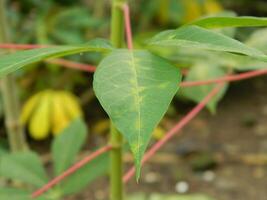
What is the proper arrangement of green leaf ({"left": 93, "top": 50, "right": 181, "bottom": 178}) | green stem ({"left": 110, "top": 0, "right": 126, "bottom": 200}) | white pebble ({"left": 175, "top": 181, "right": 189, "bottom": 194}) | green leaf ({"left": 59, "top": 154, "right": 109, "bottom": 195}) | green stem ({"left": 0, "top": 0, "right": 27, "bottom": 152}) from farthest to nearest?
white pebble ({"left": 175, "top": 181, "right": 189, "bottom": 194}) → green stem ({"left": 0, "top": 0, "right": 27, "bottom": 152}) → green leaf ({"left": 59, "top": 154, "right": 109, "bottom": 195}) → green stem ({"left": 110, "top": 0, "right": 126, "bottom": 200}) → green leaf ({"left": 93, "top": 50, "right": 181, "bottom": 178})

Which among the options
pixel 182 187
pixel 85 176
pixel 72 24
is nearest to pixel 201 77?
pixel 85 176

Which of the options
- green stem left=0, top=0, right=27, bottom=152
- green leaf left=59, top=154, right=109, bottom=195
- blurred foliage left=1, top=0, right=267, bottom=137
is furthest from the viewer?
blurred foliage left=1, top=0, right=267, bottom=137

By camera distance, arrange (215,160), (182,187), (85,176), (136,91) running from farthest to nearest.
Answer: (215,160) < (182,187) < (85,176) < (136,91)

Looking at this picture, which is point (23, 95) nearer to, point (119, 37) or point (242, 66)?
point (242, 66)

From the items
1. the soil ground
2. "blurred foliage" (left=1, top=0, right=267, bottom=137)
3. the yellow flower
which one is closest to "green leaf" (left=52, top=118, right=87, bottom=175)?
"blurred foliage" (left=1, top=0, right=267, bottom=137)

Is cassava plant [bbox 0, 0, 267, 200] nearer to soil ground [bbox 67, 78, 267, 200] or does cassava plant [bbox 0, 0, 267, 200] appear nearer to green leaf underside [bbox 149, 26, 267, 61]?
green leaf underside [bbox 149, 26, 267, 61]

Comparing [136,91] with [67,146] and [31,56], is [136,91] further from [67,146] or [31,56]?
[67,146]

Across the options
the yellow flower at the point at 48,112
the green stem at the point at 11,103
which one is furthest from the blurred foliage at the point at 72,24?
the green stem at the point at 11,103
